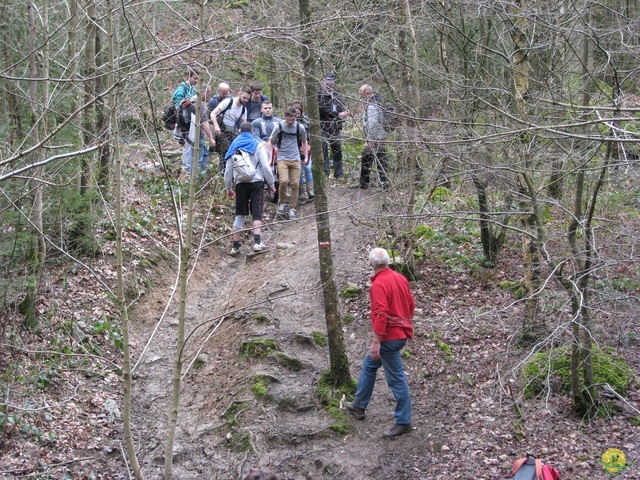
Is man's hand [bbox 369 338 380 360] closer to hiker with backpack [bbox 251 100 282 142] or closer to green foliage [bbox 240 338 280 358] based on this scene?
green foliage [bbox 240 338 280 358]

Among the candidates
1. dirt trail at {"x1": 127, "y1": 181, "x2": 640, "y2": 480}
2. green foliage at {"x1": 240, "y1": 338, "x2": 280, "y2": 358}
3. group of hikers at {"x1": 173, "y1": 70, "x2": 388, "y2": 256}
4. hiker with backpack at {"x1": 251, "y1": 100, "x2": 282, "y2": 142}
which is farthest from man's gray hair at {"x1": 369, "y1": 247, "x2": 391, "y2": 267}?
hiker with backpack at {"x1": 251, "y1": 100, "x2": 282, "y2": 142}

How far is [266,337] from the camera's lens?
28.4 feet

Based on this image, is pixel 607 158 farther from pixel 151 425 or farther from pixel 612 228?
pixel 151 425

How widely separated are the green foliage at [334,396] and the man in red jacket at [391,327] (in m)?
0.52

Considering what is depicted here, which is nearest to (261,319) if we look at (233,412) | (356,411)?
(233,412)

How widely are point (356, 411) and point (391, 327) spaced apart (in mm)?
1219

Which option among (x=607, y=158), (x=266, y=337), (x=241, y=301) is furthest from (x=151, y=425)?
(x=607, y=158)

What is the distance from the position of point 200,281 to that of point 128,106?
594 centimetres

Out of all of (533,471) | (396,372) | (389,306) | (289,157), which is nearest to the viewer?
(533,471)

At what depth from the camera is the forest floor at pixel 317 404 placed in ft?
21.2

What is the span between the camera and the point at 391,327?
22.5 ft

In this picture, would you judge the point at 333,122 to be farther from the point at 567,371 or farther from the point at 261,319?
the point at 567,371

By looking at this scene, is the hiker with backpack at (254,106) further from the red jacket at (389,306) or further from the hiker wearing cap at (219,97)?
the red jacket at (389,306)

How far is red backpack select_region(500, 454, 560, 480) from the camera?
16.5ft
